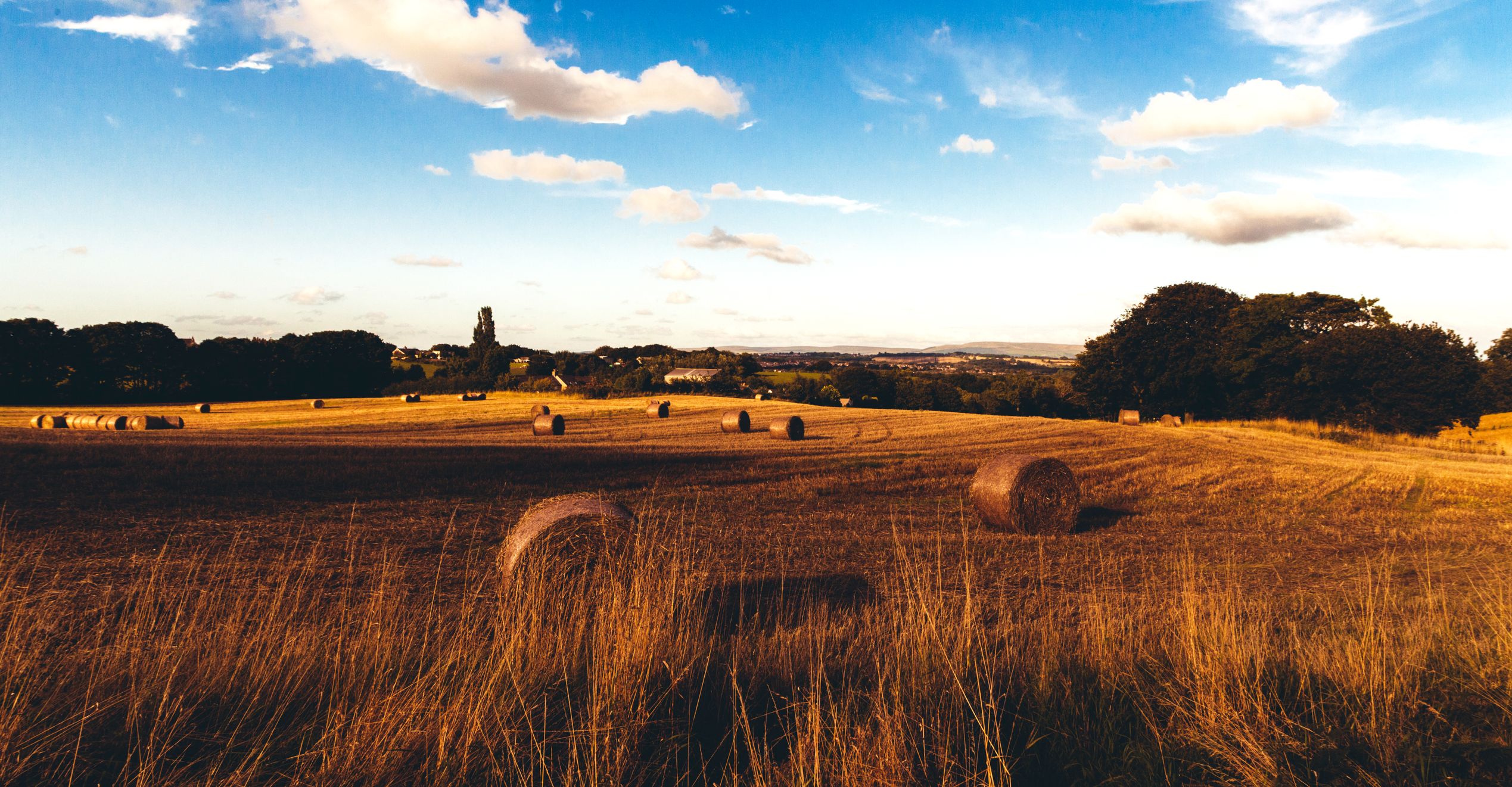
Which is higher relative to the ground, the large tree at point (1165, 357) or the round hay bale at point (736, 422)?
the large tree at point (1165, 357)

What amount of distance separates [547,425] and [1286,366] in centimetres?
4163

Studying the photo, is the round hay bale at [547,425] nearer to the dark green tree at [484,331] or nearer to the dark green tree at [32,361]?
the dark green tree at [32,361]

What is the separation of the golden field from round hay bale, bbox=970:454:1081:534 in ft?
1.32

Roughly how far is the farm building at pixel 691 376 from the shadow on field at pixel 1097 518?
46.5 m

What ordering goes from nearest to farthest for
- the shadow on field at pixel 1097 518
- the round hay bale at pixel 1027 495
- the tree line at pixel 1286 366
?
the round hay bale at pixel 1027 495
the shadow on field at pixel 1097 518
the tree line at pixel 1286 366

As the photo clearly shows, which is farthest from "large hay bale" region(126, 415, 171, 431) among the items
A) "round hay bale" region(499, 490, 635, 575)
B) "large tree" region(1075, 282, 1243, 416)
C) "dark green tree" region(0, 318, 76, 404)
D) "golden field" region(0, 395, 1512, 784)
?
"large tree" region(1075, 282, 1243, 416)

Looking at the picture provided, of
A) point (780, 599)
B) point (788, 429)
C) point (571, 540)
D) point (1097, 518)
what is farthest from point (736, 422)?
→ point (780, 599)

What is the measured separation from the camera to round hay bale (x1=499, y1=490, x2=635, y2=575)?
7.71m

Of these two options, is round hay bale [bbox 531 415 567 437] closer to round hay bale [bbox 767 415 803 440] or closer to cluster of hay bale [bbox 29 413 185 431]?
round hay bale [bbox 767 415 803 440]

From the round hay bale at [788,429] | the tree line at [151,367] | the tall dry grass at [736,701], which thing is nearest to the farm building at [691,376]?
the tree line at [151,367]

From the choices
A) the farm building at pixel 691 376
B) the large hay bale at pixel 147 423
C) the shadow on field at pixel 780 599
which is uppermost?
the farm building at pixel 691 376

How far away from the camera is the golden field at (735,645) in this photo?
12.0 feet

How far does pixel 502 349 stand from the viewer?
81875 mm

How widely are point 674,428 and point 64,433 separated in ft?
69.4
